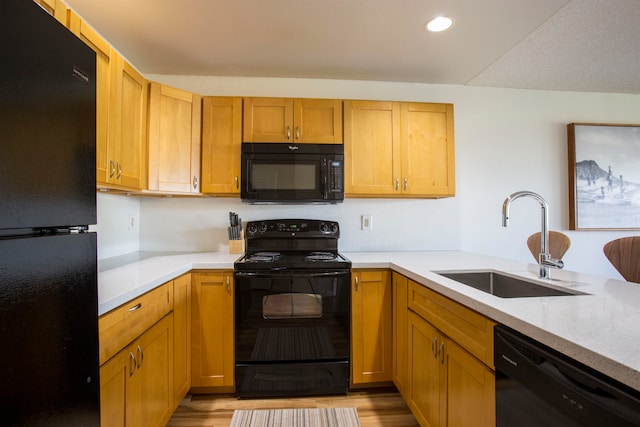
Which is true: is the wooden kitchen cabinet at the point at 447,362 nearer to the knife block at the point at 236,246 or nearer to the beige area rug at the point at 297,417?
the beige area rug at the point at 297,417

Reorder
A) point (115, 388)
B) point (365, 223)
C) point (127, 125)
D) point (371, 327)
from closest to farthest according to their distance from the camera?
point (115, 388) < point (127, 125) < point (371, 327) < point (365, 223)

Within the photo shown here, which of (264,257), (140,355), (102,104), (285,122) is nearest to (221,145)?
(285,122)

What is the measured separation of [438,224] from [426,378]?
4.58ft

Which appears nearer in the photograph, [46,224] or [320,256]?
[46,224]

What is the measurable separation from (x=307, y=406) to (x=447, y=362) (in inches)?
38.9


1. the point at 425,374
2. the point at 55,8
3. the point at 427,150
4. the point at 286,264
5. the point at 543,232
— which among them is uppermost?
the point at 55,8

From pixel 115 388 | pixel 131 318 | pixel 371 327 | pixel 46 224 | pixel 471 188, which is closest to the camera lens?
pixel 46 224

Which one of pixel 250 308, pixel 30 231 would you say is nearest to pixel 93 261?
pixel 30 231

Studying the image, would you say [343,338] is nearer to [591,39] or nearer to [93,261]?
[93,261]

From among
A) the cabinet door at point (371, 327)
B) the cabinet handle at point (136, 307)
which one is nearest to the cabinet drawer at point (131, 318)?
the cabinet handle at point (136, 307)

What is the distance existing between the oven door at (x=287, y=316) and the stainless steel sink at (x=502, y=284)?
74 centimetres

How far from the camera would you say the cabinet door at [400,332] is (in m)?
1.68

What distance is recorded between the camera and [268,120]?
209cm

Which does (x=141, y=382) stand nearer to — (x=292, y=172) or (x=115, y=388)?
(x=115, y=388)
